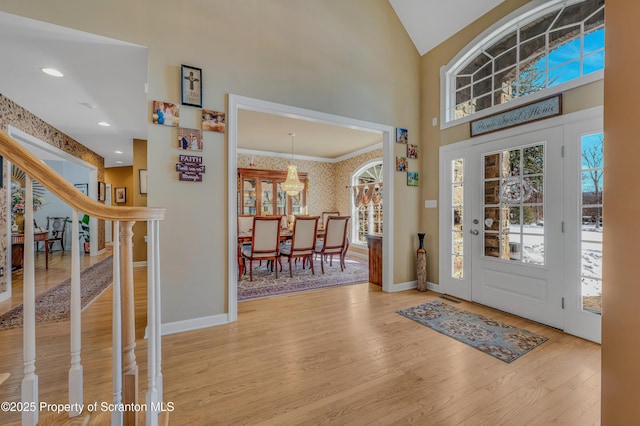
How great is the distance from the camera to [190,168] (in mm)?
2564

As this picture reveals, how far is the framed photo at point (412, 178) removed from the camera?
12.8ft

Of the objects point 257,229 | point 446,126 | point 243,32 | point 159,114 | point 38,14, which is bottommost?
point 257,229

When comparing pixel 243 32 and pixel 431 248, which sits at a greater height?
pixel 243 32

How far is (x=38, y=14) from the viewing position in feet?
6.92

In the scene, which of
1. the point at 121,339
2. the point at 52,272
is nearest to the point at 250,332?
the point at 121,339

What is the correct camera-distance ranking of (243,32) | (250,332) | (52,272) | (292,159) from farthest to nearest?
(292,159) → (52,272) → (243,32) → (250,332)

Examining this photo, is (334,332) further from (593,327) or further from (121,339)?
(593,327)

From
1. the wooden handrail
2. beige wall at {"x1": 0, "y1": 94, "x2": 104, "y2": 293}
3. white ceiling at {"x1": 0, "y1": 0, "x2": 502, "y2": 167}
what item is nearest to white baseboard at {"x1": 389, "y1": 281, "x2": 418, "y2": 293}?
white ceiling at {"x1": 0, "y1": 0, "x2": 502, "y2": 167}

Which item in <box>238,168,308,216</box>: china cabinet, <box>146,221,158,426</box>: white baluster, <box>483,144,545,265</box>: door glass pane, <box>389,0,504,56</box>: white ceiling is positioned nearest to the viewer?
<box>146,221,158,426</box>: white baluster

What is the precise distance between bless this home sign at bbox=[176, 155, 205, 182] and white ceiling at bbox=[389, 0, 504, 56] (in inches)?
136

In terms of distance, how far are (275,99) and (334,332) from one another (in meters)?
2.49

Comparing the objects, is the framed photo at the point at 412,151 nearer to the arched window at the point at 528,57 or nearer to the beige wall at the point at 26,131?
the arched window at the point at 528,57

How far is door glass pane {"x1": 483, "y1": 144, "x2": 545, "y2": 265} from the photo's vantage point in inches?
109

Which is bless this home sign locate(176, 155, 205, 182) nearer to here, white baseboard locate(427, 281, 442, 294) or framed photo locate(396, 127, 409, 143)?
framed photo locate(396, 127, 409, 143)
